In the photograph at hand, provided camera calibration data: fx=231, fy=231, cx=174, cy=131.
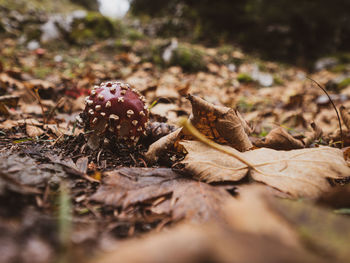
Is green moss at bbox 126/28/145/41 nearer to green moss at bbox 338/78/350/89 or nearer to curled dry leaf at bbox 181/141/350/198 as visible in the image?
green moss at bbox 338/78/350/89

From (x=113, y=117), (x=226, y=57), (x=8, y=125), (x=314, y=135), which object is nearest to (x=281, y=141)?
(x=314, y=135)

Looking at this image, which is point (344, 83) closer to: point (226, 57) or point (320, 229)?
point (226, 57)

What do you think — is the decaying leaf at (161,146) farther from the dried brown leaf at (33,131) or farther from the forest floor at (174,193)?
the dried brown leaf at (33,131)

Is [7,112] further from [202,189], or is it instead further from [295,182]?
[295,182]

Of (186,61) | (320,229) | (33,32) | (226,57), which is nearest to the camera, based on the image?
(320,229)

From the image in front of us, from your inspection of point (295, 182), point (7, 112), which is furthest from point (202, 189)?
point (7, 112)
